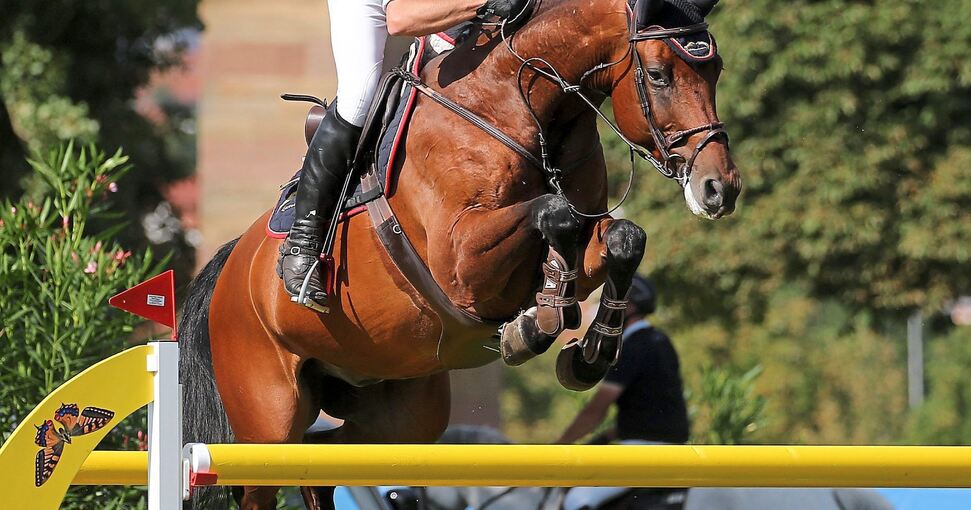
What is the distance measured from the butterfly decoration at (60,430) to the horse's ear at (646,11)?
1.78 metres

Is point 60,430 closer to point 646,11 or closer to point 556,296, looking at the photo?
point 556,296

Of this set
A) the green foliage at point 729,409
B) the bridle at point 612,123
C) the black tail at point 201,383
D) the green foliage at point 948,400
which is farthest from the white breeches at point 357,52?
the green foliage at point 948,400

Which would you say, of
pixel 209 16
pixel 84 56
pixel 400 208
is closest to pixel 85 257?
pixel 400 208

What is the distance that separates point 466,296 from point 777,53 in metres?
6.68

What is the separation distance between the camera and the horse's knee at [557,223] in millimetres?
3574

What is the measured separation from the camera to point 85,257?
528 centimetres

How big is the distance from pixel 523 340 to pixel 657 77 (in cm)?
82

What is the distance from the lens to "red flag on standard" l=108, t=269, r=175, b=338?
318cm

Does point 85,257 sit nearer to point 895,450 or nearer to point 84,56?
point 895,450

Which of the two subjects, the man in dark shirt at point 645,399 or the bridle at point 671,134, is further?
the man in dark shirt at point 645,399

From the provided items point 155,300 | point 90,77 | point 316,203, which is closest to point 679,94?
point 316,203

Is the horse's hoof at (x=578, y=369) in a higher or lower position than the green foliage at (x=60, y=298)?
higher

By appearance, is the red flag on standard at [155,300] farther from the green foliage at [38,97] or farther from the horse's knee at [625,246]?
the green foliage at [38,97]

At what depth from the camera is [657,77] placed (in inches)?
144
